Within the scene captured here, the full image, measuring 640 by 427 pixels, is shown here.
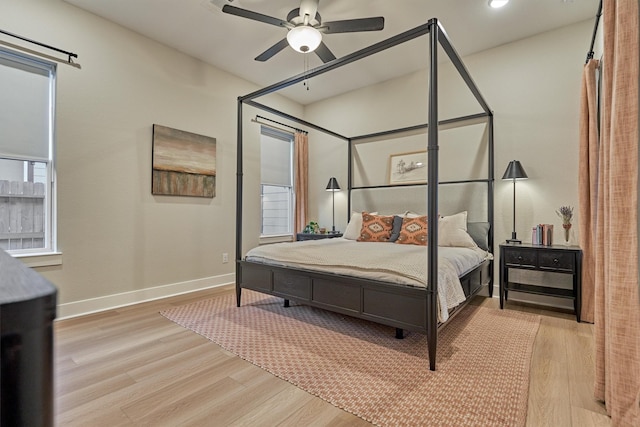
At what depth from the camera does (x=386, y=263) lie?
2395mm

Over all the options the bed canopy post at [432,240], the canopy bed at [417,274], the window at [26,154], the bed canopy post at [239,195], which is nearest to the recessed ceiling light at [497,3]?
the canopy bed at [417,274]

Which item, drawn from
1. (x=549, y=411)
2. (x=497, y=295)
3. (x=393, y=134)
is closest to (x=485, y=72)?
(x=393, y=134)

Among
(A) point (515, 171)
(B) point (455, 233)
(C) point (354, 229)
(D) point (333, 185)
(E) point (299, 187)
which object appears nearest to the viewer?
(A) point (515, 171)

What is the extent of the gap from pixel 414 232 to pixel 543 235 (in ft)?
4.24

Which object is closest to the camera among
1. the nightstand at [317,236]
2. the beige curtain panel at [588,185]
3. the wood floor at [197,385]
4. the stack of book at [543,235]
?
the wood floor at [197,385]

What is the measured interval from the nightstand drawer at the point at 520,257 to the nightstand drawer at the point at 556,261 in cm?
6

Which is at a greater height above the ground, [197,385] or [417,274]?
[417,274]

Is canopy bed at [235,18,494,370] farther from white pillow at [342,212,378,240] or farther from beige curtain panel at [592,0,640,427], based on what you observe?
beige curtain panel at [592,0,640,427]

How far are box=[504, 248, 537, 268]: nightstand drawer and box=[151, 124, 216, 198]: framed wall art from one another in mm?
3682

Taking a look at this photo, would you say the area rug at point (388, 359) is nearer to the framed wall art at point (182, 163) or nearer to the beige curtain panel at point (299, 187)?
the framed wall art at point (182, 163)

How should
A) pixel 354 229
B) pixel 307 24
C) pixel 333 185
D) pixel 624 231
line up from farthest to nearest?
pixel 333 185, pixel 354 229, pixel 307 24, pixel 624 231

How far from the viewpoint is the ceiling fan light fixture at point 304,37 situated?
253 cm

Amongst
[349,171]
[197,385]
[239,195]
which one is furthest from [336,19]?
[197,385]

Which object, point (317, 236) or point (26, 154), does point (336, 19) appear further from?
point (26, 154)
